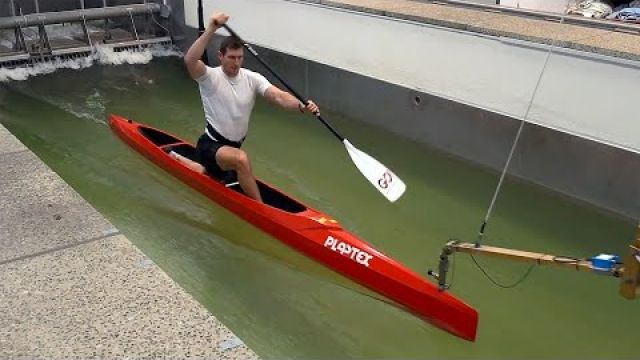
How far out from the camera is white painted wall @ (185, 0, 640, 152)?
5.98m

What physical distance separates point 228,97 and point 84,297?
2.91 metres

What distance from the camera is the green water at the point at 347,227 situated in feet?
15.9

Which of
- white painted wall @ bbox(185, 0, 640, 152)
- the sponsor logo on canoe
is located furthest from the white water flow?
the sponsor logo on canoe

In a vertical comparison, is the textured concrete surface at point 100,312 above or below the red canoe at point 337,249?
above

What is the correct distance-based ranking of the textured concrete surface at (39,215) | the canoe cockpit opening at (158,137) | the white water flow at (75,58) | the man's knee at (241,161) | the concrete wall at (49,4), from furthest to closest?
the concrete wall at (49,4)
the white water flow at (75,58)
the canoe cockpit opening at (158,137)
the man's knee at (241,161)
the textured concrete surface at (39,215)

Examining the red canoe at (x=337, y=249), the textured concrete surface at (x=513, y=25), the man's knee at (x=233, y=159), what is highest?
the textured concrete surface at (x=513, y=25)

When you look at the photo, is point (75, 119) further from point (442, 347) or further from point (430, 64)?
point (442, 347)

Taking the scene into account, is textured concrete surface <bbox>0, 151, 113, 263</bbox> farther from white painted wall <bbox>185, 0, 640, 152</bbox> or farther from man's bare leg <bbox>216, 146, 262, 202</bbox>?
white painted wall <bbox>185, 0, 640, 152</bbox>

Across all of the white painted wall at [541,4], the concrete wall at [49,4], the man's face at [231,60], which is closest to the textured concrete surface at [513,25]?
the white painted wall at [541,4]

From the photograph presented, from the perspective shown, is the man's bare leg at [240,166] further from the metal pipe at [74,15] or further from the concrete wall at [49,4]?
the concrete wall at [49,4]

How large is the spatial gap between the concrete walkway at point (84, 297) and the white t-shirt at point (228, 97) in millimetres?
1866

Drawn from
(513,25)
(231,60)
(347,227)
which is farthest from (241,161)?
(513,25)

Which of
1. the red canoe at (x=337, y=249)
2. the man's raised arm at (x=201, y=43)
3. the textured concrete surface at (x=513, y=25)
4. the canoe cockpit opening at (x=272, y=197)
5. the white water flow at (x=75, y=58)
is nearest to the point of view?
the red canoe at (x=337, y=249)

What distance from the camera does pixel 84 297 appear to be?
10.8 ft
